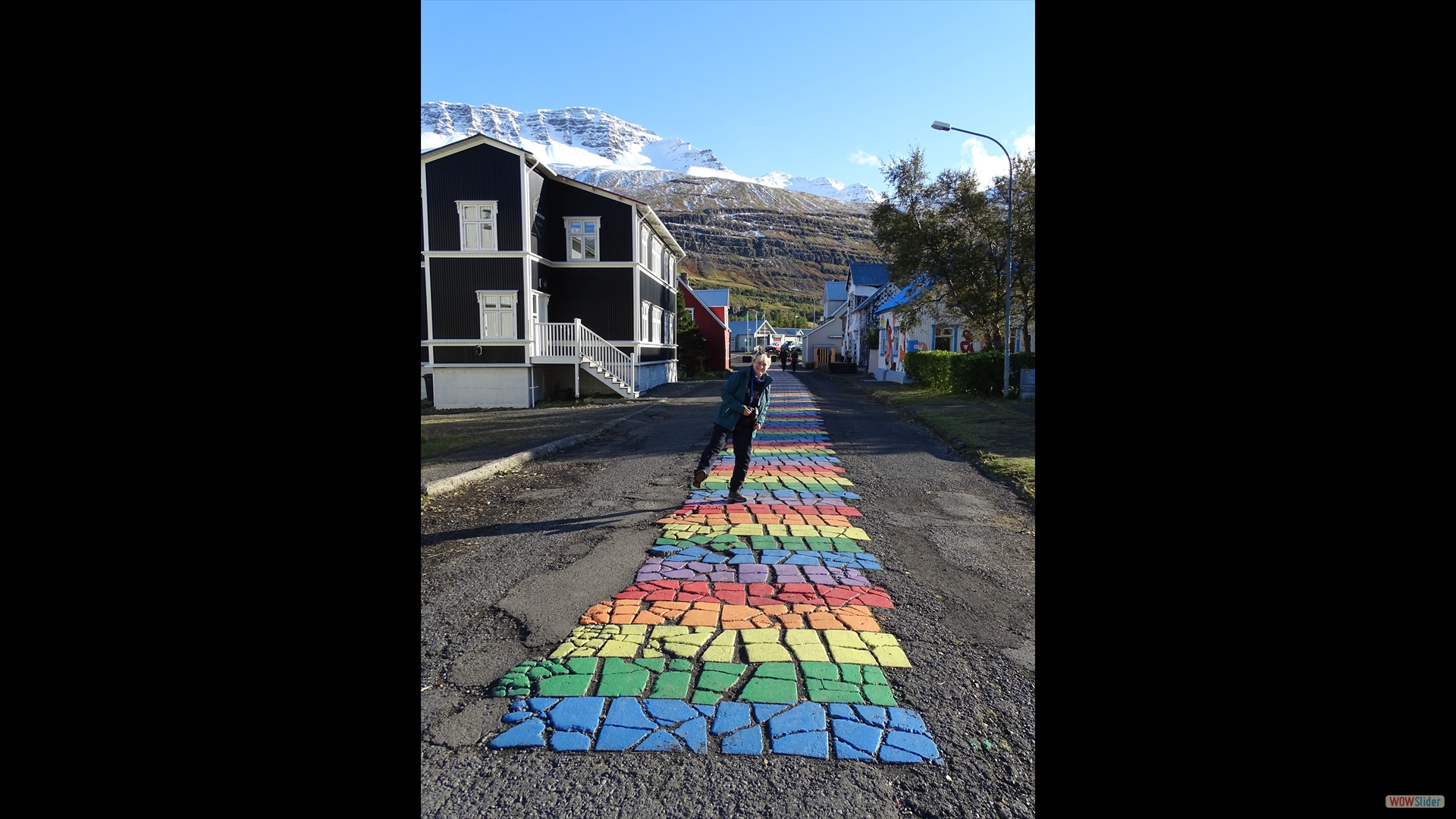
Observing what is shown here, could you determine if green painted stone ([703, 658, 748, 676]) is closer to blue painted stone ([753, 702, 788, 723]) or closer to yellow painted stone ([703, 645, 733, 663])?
yellow painted stone ([703, 645, 733, 663])

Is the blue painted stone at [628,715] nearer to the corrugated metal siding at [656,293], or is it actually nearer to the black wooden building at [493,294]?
the black wooden building at [493,294]

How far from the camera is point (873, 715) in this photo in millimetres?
3500

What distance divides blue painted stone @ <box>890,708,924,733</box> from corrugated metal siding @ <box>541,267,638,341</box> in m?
26.5

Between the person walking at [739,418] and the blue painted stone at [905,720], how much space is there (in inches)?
198

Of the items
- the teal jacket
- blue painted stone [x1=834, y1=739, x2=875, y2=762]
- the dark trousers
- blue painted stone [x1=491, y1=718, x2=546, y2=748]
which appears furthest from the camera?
→ the teal jacket

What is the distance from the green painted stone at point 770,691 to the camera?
364cm

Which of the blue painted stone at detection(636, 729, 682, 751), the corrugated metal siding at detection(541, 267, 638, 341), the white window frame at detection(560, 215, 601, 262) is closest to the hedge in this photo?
the corrugated metal siding at detection(541, 267, 638, 341)

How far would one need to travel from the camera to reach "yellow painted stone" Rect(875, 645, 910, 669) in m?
4.09

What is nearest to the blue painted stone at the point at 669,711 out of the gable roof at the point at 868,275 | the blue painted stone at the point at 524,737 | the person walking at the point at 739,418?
the blue painted stone at the point at 524,737

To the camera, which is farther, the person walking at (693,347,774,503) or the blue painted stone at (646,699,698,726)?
the person walking at (693,347,774,503)
